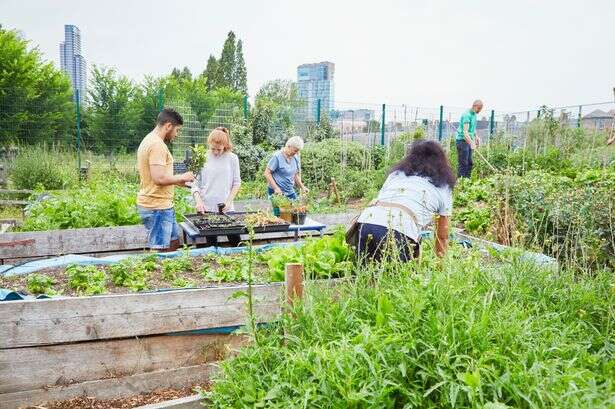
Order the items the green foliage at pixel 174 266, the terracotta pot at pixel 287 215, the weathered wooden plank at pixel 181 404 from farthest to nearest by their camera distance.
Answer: the terracotta pot at pixel 287 215 < the green foliage at pixel 174 266 < the weathered wooden plank at pixel 181 404

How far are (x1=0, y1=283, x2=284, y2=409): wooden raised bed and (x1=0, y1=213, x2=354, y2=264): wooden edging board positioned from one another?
2712 mm

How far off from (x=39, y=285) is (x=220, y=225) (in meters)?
1.99

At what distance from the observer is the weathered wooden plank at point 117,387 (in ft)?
9.34

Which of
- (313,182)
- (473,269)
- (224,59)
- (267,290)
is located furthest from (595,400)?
(224,59)

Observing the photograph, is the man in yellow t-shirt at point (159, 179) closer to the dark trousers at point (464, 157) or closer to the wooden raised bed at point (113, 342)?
the wooden raised bed at point (113, 342)

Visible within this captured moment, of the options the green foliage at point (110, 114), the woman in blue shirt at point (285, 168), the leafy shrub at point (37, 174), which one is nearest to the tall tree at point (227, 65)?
the green foliage at point (110, 114)

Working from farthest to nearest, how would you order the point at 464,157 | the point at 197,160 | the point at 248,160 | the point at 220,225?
the point at 248,160
the point at 464,157
the point at 197,160
the point at 220,225

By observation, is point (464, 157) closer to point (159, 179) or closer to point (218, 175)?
point (218, 175)

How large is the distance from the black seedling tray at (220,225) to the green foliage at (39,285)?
1.67 meters

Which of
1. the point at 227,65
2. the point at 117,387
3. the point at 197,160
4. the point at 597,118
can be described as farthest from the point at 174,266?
the point at 227,65

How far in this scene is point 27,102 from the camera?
15.2 meters

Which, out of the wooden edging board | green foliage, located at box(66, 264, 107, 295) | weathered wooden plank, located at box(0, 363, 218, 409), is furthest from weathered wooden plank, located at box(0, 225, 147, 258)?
weathered wooden plank, located at box(0, 363, 218, 409)

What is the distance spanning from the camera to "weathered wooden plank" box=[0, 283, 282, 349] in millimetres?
2887

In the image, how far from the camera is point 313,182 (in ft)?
45.8
